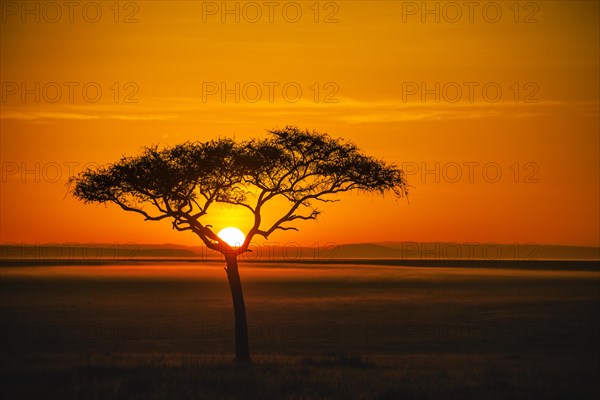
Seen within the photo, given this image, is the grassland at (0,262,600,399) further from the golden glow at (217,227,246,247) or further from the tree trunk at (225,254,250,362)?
the golden glow at (217,227,246,247)

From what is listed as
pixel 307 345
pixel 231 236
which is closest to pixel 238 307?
pixel 231 236

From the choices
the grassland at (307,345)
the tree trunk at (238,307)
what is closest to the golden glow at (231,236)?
the tree trunk at (238,307)

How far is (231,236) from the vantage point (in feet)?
160

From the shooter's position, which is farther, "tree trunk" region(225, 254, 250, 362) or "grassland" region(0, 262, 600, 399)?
"tree trunk" region(225, 254, 250, 362)

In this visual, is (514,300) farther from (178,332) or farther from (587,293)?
→ (178,332)

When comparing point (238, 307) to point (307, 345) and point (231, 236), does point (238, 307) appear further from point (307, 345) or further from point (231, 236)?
point (307, 345)

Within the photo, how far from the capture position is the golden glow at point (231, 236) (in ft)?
142

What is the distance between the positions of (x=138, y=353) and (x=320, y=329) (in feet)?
56.0

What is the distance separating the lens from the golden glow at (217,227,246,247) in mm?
43375

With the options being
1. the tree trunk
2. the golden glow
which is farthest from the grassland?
the golden glow

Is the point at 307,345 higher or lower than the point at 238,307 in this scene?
lower

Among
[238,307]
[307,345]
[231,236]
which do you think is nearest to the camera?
[238,307]

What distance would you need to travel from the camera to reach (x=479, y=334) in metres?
58.2

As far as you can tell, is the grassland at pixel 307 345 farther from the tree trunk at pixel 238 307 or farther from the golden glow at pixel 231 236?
the golden glow at pixel 231 236
